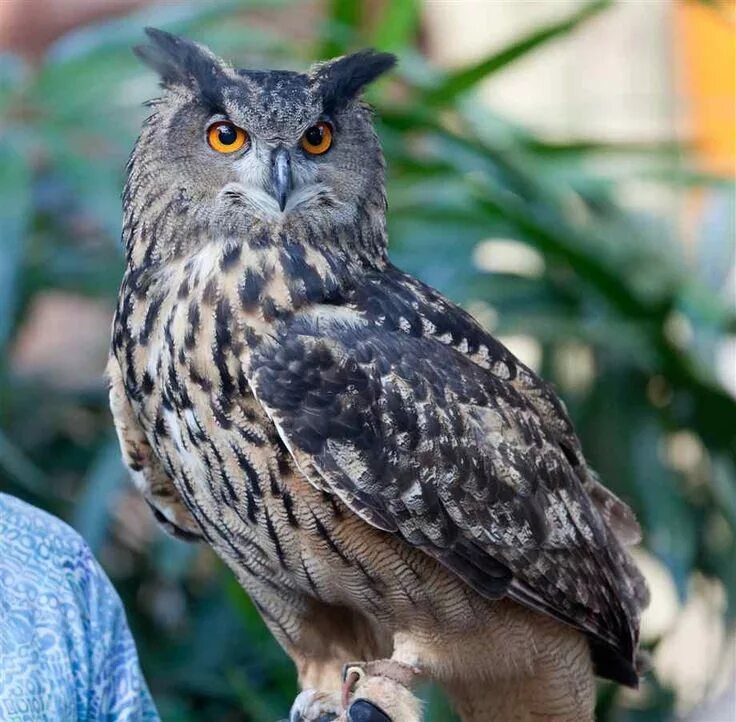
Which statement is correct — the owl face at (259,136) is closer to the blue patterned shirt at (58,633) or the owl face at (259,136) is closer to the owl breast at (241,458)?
the owl breast at (241,458)

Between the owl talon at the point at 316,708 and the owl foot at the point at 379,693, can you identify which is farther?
the owl talon at the point at 316,708

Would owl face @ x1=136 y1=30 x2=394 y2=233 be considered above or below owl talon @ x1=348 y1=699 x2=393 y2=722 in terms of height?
above

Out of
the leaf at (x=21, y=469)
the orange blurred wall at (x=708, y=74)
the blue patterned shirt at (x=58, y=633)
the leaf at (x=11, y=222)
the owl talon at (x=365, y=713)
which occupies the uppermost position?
the orange blurred wall at (x=708, y=74)

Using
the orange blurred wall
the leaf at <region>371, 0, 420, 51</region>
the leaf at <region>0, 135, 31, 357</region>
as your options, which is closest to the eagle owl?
the leaf at <region>0, 135, 31, 357</region>

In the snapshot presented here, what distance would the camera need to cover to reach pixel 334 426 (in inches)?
60.0

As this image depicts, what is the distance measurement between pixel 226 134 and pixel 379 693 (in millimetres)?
717

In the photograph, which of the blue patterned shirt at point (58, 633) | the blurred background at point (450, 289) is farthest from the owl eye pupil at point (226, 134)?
the blurred background at point (450, 289)

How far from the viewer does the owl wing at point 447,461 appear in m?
1.51

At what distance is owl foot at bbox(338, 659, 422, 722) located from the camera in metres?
1.50

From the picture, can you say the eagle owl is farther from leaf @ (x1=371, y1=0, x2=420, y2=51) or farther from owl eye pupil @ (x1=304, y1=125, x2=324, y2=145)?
leaf @ (x1=371, y1=0, x2=420, y2=51)

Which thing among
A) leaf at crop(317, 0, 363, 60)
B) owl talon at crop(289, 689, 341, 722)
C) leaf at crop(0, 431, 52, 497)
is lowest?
leaf at crop(0, 431, 52, 497)

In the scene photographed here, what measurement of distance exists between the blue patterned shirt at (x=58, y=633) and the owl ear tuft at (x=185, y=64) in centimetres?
56

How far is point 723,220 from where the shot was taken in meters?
3.04

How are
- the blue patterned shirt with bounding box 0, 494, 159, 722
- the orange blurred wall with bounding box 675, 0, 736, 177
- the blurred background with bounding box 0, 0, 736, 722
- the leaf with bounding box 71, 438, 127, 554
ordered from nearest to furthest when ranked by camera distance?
the blue patterned shirt with bounding box 0, 494, 159, 722 < the leaf with bounding box 71, 438, 127, 554 < the blurred background with bounding box 0, 0, 736, 722 < the orange blurred wall with bounding box 675, 0, 736, 177
